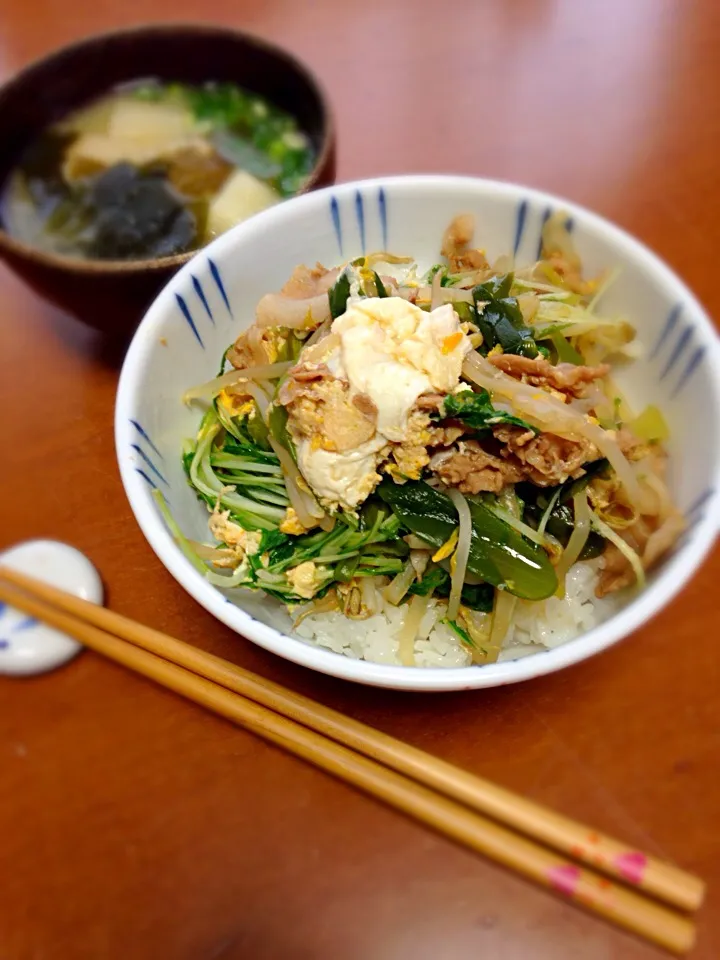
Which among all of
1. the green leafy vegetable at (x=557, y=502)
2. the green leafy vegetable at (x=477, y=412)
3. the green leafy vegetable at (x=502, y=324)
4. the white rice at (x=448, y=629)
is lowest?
the white rice at (x=448, y=629)

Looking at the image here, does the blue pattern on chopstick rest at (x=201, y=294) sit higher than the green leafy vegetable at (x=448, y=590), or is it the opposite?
the blue pattern on chopstick rest at (x=201, y=294)

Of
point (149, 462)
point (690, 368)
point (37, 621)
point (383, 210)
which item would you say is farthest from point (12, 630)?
point (690, 368)

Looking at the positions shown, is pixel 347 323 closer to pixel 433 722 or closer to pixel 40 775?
pixel 433 722

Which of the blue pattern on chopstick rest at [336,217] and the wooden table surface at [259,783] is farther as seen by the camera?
the blue pattern on chopstick rest at [336,217]

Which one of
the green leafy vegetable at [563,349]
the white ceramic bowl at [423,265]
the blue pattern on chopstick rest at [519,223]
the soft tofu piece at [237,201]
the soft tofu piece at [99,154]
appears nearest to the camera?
the white ceramic bowl at [423,265]

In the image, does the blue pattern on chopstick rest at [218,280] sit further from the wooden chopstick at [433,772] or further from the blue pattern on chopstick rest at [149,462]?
the wooden chopstick at [433,772]

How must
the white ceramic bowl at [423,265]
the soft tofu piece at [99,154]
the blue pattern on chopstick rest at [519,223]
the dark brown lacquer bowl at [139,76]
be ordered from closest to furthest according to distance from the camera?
the white ceramic bowl at [423,265]
the blue pattern on chopstick rest at [519,223]
the dark brown lacquer bowl at [139,76]
the soft tofu piece at [99,154]

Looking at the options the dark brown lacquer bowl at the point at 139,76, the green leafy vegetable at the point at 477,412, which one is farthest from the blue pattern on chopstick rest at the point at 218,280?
the green leafy vegetable at the point at 477,412
